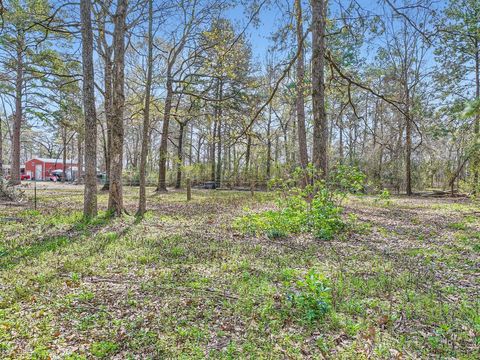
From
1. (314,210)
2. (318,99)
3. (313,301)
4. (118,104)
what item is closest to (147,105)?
(118,104)

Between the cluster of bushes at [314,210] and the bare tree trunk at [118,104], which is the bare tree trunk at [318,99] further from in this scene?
the bare tree trunk at [118,104]

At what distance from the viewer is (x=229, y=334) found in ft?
8.22

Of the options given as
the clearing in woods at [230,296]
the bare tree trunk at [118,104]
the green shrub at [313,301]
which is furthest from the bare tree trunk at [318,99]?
the bare tree trunk at [118,104]

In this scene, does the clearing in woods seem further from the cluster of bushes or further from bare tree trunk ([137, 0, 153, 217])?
bare tree trunk ([137, 0, 153, 217])

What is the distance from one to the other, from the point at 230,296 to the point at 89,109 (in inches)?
246

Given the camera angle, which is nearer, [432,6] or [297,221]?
[432,6]

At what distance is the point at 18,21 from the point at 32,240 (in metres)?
8.52

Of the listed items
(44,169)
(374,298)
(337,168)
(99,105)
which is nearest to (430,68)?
(337,168)

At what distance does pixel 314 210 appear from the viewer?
6.44 meters

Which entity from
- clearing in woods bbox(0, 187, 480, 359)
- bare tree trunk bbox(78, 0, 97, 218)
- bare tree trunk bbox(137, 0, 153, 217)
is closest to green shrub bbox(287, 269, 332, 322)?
clearing in woods bbox(0, 187, 480, 359)

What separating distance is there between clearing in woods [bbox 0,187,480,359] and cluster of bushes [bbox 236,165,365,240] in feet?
1.40

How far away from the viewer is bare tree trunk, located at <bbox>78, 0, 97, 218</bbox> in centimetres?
700

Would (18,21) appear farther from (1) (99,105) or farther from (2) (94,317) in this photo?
(1) (99,105)

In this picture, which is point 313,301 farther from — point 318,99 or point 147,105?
point 147,105
